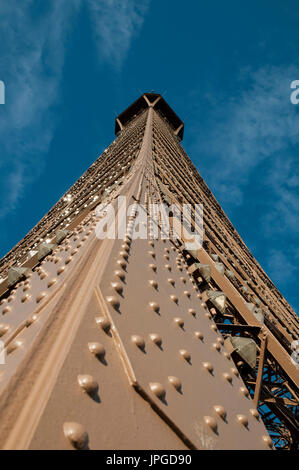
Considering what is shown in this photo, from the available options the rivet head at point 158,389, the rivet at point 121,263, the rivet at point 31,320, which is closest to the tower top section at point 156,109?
the rivet at point 121,263

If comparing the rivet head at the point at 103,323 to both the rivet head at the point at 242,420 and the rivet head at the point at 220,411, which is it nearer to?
the rivet head at the point at 220,411

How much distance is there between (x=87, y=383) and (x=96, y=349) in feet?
0.49

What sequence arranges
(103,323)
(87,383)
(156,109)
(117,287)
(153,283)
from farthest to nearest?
(156,109) → (153,283) → (117,287) → (103,323) → (87,383)

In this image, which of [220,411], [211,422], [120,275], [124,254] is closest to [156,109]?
[124,254]

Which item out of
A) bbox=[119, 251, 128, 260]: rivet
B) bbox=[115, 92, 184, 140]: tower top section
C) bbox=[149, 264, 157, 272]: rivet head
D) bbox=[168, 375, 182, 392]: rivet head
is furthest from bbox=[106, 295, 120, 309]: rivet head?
bbox=[115, 92, 184, 140]: tower top section

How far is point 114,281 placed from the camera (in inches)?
63.2

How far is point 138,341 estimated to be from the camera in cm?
133

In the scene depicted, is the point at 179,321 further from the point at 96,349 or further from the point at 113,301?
the point at 96,349

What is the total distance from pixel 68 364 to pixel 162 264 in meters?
1.42
